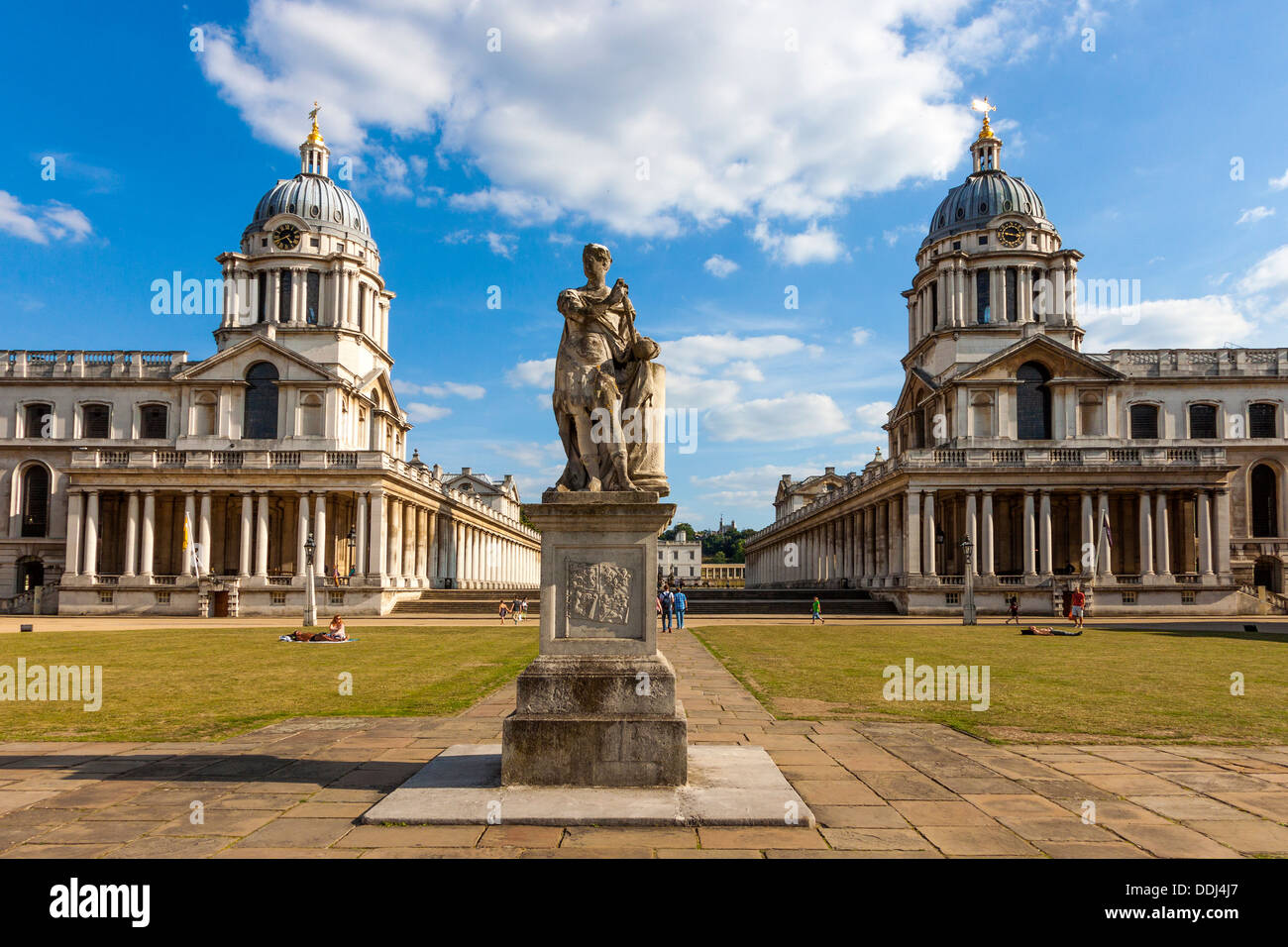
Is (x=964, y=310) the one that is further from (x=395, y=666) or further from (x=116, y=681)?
(x=116, y=681)

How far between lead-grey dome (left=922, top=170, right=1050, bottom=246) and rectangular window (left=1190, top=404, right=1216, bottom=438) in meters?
17.0

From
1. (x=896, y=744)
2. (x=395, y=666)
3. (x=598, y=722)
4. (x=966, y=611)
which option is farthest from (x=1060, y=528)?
(x=598, y=722)

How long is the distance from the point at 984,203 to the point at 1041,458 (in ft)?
81.9

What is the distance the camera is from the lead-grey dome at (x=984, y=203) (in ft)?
215

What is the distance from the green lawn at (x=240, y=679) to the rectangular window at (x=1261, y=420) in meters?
56.8

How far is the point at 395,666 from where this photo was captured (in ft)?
62.8

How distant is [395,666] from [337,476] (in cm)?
3462

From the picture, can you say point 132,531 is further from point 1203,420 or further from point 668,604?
point 1203,420

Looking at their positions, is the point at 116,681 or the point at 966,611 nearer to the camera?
the point at 116,681

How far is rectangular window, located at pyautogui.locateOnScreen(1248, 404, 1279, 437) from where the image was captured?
61844 millimetres

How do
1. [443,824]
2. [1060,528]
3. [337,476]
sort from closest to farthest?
[443,824] < [337,476] < [1060,528]

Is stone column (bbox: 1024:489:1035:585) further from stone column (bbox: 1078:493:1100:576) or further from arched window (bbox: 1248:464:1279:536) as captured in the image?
arched window (bbox: 1248:464:1279:536)

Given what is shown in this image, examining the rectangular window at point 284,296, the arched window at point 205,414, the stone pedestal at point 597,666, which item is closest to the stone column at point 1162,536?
the stone pedestal at point 597,666
